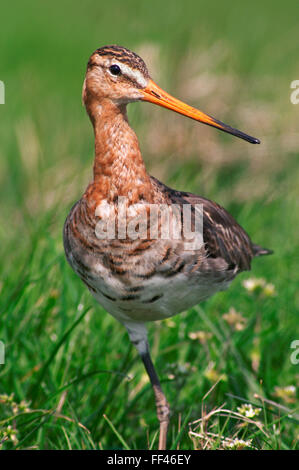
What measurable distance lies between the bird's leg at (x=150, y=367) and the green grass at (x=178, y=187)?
0.14 metres

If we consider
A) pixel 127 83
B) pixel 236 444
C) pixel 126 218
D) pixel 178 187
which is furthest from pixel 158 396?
pixel 178 187

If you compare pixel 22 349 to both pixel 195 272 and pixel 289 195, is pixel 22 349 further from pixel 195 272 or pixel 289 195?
pixel 289 195

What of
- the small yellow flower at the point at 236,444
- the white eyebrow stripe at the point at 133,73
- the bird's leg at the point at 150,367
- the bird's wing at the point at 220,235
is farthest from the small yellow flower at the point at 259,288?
the white eyebrow stripe at the point at 133,73

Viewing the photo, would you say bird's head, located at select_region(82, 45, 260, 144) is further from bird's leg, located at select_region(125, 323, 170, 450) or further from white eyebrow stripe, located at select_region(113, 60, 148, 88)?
bird's leg, located at select_region(125, 323, 170, 450)

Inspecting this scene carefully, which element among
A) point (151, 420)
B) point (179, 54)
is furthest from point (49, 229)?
point (179, 54)

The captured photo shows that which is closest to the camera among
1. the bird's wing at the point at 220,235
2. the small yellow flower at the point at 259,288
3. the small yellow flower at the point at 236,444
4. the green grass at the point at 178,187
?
the small yellow flower at the point at 236,444

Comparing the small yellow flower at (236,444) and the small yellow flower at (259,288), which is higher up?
the small yellow flower at (259,288)

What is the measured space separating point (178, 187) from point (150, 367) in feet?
7.54

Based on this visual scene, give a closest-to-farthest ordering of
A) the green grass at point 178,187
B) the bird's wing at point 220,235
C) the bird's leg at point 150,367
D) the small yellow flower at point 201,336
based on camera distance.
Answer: the bird's wing at point 220,235 → the bird's leg at point 150,367 → the green grass at point 178,187 → the small yellow flower at point 201,336

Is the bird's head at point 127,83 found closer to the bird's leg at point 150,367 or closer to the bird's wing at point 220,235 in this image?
the bird's wing at point 220,235

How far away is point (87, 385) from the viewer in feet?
14.8

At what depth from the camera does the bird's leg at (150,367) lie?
4.07 m

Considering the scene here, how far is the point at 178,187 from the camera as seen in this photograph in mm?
6121

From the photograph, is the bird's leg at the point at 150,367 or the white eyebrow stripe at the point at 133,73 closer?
the white eyebrow stripe at the point at 133,73
